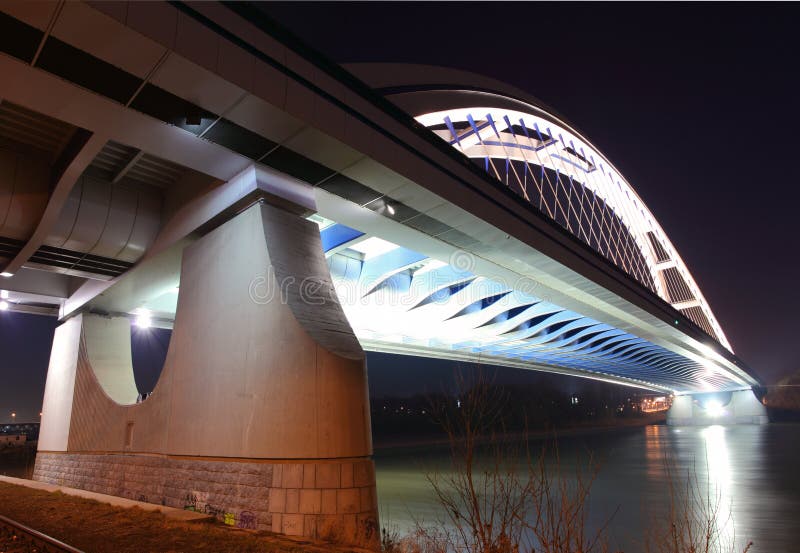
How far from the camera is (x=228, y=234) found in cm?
1038

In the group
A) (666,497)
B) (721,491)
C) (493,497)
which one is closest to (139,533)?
(493,497)

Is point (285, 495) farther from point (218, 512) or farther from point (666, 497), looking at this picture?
→ point (666, 497)

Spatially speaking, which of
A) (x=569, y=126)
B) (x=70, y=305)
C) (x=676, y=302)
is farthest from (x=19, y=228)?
(x=676, y=302)

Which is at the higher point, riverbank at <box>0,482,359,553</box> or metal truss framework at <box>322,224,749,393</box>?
metal truss framework at <box>322,224,749,393</box>

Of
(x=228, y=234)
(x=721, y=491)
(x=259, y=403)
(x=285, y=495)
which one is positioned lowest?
(x=721, y=491)

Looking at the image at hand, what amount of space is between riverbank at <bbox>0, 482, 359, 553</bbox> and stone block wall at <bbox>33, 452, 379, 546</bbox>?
1.11 feet

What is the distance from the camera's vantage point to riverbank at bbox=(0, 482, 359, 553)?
6.45m

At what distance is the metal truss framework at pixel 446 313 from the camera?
17.2 metres

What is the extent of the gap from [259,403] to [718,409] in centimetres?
10161

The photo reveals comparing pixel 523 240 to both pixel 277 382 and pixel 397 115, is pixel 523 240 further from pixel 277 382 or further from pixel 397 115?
pixel 277 382

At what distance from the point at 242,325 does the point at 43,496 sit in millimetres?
7487

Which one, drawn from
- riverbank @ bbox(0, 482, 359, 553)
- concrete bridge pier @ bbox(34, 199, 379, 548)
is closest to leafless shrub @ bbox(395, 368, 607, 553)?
concrete bridge pier @ bbox(34, 199, 379, 548)

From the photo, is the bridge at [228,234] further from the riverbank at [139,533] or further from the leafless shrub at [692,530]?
the leafless shrub at [692,530]

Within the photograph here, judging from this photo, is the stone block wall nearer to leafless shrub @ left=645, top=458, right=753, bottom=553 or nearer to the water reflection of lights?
leafless shrub @ left=645, top=458, right=753, bottom=553
